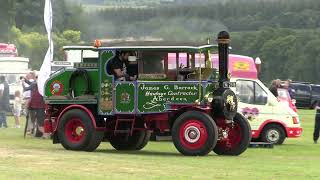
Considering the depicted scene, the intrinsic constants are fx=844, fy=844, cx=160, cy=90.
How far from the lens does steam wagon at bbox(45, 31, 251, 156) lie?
16.6m

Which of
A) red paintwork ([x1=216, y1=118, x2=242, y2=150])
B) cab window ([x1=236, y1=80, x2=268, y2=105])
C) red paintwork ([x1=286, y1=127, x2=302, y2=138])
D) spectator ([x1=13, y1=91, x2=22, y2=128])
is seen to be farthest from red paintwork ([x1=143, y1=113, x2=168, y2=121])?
spectator ([x1=13, y1=91, x2=22, y2=128])

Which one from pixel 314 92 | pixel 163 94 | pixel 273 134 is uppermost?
pixel 314 92

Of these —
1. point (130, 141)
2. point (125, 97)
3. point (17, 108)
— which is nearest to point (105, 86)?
point (125, 97)

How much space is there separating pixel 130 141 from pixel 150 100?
6.63 feet

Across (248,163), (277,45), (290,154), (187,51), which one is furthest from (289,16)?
(277,45)

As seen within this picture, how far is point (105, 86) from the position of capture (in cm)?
1722

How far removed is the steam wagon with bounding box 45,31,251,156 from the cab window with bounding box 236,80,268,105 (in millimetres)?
5299

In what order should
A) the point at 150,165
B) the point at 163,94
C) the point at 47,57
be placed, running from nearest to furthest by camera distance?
1. the point at 150,165
2. the point at 163,94
3. the point at 47,57

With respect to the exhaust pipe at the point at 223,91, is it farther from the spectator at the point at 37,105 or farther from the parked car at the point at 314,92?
the parked car at the point at 314,92

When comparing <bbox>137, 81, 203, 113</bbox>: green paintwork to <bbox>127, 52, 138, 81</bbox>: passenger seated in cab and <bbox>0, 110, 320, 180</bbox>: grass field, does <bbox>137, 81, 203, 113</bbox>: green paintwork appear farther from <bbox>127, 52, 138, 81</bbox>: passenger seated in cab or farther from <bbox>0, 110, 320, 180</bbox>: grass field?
<bbox>0, 110, 320, 180</bbox>: grass field

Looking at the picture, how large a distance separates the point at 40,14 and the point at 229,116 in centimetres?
1309

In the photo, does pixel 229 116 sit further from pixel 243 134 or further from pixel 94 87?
pixel 94 87

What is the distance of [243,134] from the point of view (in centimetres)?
1725

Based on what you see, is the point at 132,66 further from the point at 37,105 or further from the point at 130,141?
the point at 37,105
